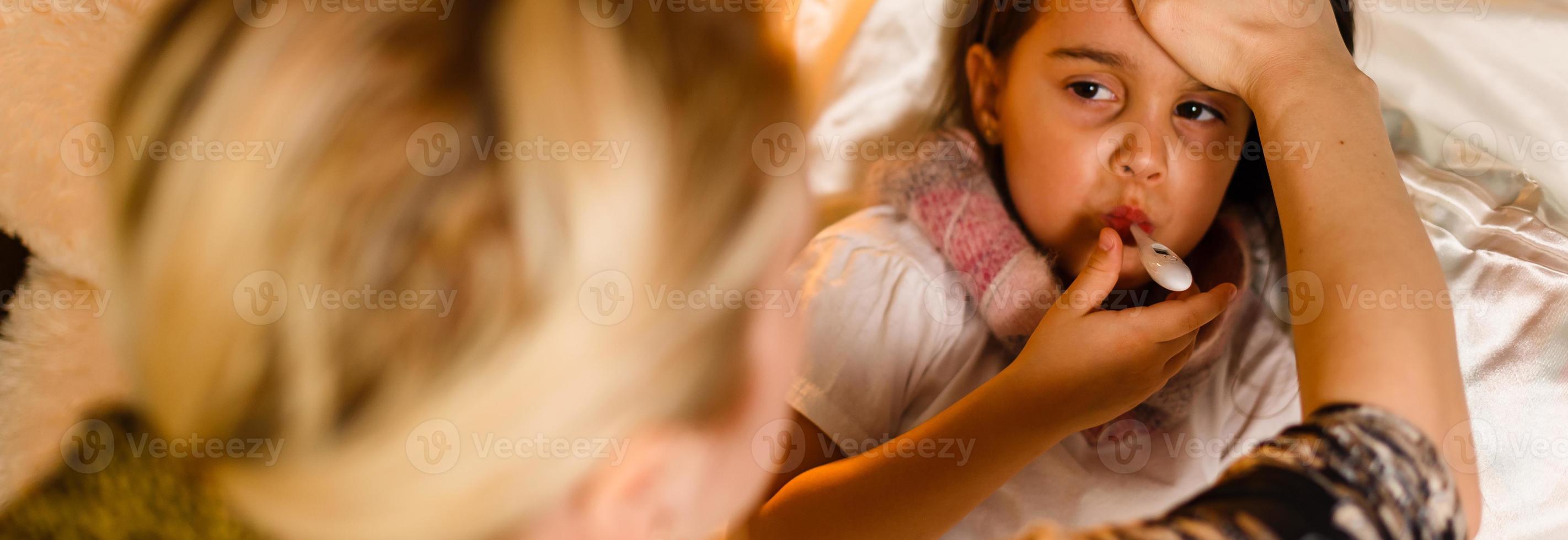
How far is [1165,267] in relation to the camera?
2.78 ft

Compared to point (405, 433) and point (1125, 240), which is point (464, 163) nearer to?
point (405, 433)

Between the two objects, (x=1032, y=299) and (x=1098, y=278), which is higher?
(x=1098, y=278)

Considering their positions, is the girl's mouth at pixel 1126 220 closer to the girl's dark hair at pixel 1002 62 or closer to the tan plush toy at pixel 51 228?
the girl's dark hair at pixel 1002 62

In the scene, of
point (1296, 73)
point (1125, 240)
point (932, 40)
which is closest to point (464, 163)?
point (1296, 73)

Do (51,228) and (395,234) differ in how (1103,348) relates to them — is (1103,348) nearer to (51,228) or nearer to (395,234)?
(395,234)

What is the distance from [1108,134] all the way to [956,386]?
36cm

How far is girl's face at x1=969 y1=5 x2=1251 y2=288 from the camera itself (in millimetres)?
988

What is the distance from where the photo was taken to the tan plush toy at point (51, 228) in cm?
78

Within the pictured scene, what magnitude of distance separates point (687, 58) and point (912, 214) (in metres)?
0.68

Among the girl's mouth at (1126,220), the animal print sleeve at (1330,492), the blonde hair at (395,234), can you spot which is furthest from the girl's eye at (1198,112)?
the blonde hair at (395,234)

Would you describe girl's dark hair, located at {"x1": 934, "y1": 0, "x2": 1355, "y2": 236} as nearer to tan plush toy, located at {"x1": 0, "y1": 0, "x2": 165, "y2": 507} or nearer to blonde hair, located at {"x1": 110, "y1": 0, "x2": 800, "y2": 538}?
blonde hair, located at {"x1": 110, "y1": 0, "x2": 800, "y2": 538}

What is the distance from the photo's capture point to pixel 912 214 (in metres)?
1.18

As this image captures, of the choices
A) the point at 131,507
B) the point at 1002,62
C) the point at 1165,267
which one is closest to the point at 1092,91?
the point at 1002,62

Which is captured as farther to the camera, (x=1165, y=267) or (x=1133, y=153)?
(x=1133, y=153)
